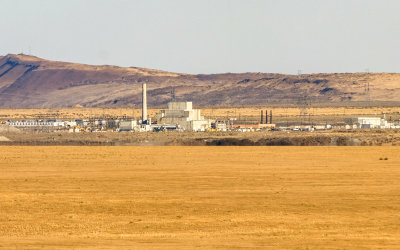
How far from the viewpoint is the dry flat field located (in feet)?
115

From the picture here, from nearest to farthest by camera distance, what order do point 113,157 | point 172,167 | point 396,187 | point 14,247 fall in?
point 14,247, point 396,187, point 172,167, point 113,157

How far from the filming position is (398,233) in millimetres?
36125

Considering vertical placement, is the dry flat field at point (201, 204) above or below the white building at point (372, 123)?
below

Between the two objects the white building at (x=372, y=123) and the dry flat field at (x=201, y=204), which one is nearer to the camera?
the dry flat field at (x=201, y=204)

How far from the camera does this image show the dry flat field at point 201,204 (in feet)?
115

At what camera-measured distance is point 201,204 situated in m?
47.2

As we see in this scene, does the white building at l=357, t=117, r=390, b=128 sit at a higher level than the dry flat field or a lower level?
higher

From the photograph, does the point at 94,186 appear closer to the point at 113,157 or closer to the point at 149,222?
the point at 149,222

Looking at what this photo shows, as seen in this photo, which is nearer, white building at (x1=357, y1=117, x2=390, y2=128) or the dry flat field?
the dry flat field

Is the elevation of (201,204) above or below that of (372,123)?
below

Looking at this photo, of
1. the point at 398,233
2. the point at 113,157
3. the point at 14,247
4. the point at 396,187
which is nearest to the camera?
the point at 14,247

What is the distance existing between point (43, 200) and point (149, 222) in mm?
11608

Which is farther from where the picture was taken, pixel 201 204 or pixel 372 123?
pixel 372 123

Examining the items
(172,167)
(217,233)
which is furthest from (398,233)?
(172,167)
